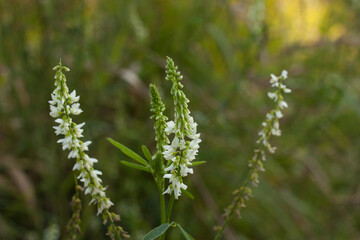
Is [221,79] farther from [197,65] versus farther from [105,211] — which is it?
[105,211]

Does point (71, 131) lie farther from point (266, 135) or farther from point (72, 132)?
point (266, 135)

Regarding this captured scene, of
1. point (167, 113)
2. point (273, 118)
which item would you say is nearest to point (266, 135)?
point (273, 118)

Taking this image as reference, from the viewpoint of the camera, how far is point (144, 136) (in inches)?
135

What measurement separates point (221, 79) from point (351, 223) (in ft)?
5.61

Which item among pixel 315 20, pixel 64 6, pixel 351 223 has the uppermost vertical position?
pixel 315 20

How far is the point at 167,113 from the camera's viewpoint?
374 cm

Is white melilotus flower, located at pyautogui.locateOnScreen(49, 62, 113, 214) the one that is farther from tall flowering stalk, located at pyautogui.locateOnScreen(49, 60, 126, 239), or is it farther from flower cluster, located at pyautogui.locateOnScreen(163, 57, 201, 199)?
flower cluster, located at pyautogui.locateOnScreen(163, 57, 201, 199)

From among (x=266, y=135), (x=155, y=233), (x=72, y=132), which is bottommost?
(x=155, y=233)

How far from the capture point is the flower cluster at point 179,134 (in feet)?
3.73

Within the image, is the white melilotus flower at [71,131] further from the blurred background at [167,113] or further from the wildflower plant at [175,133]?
the blurred background at [167,113]

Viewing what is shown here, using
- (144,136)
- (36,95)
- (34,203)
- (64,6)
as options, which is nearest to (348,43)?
(144,136)

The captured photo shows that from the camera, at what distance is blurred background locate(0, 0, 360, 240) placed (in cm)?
308

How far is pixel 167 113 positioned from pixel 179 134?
260 cm

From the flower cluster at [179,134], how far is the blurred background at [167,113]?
153 cm
